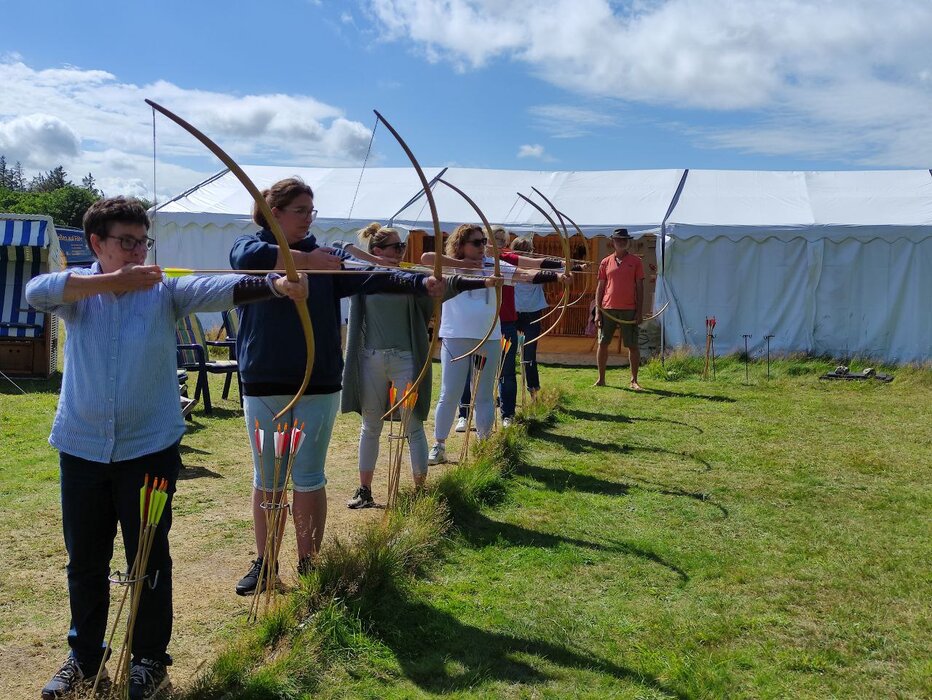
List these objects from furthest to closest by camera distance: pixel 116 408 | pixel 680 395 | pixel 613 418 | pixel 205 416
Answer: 1. pixel 680 395
2. pixel 613 418
3. pixel 205 416
4. pixel 116 408

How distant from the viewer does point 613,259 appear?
28.6 ft

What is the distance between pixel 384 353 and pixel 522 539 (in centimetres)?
110

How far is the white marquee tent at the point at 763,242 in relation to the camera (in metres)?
10.6

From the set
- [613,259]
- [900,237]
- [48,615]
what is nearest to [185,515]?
[48,615]

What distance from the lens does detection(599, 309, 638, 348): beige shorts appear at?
8688 millimetres

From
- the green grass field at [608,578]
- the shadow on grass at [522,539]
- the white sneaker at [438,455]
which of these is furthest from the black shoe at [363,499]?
the white sneaker at [438,455]

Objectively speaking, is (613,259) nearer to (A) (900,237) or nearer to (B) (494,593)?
(A) (900,237)

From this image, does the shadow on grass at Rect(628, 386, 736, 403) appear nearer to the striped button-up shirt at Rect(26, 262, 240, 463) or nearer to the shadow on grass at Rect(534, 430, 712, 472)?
the shadow on grass at Rect(534, 430, 712, 472)

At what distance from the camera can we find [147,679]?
2395mm

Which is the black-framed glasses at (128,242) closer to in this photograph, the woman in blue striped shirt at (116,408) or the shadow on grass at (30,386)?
the woman in blue striped shirt at (116,408)

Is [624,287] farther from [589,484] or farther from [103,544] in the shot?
[103,544]

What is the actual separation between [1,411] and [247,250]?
5.12 m

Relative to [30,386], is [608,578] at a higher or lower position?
higher

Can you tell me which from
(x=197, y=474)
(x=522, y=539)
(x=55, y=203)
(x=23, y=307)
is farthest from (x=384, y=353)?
(x=55, y=203)
